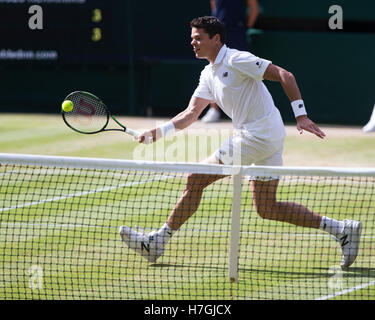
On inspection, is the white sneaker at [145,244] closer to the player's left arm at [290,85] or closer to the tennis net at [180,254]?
the tennis net at [180,254]

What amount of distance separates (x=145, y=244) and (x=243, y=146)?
37.9 inches

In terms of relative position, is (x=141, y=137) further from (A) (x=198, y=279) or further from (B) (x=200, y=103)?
(A) (x=198, y=279)

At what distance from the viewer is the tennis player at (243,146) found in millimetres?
5633

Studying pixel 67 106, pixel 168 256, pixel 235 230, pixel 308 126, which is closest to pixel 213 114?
pixel 67 106

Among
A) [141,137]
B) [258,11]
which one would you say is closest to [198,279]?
[141,137]

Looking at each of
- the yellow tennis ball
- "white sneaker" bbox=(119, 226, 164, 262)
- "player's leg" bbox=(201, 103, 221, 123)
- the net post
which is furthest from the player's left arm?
"player's leg" bbox=(201, 103, 221, 123)

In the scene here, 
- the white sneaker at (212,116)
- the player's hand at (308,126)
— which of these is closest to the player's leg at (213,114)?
the white sneaker at (212,116)

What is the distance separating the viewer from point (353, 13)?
516 inches

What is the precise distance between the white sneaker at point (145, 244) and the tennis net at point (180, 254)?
3.4 inches

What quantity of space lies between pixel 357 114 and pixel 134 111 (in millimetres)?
3974

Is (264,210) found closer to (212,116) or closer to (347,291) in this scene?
(347,291)

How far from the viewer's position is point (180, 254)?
5.98m

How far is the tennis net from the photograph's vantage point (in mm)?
5035

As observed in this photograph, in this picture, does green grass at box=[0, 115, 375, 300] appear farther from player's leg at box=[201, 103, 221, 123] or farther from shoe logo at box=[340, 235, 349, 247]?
player's leg at box=[201, 103, 221, 123]
